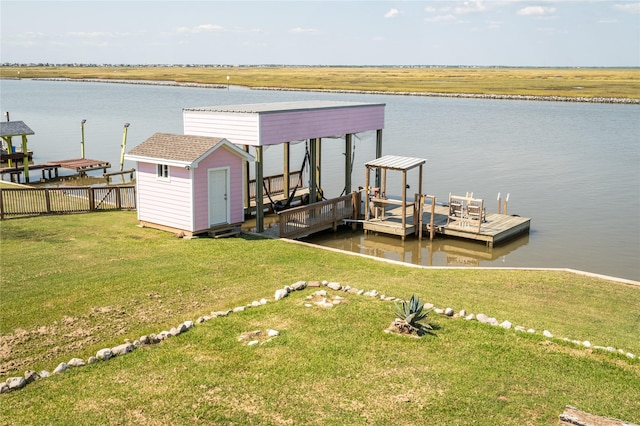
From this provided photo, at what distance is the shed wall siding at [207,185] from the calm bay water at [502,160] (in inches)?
143

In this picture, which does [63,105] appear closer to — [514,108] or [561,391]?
[514,108]

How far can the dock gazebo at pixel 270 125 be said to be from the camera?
20.4m

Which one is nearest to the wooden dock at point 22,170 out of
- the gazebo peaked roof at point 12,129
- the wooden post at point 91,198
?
the gazebo peaked roof at point 12,129

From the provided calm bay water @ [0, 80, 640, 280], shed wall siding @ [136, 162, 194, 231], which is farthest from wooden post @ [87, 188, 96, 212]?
calm bay water @ [0, 80, 640, 280]

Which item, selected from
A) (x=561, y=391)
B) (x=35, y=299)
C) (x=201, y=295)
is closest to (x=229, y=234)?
(x=201, y=295)

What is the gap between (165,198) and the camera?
19.5 metres

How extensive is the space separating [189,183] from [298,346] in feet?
31.3

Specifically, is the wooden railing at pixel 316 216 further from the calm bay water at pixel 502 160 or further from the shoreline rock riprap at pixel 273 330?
the shoreline rock riprap at pixel 273 330

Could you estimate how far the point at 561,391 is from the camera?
29.5 ft

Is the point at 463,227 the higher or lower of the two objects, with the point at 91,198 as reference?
lower

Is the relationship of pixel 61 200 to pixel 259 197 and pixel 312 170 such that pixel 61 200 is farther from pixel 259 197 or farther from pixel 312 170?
pixel 312 170

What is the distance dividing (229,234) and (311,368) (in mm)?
10399

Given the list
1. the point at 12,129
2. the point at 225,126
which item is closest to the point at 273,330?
the point at 225,126

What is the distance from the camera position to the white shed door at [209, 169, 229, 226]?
19.2 meters
